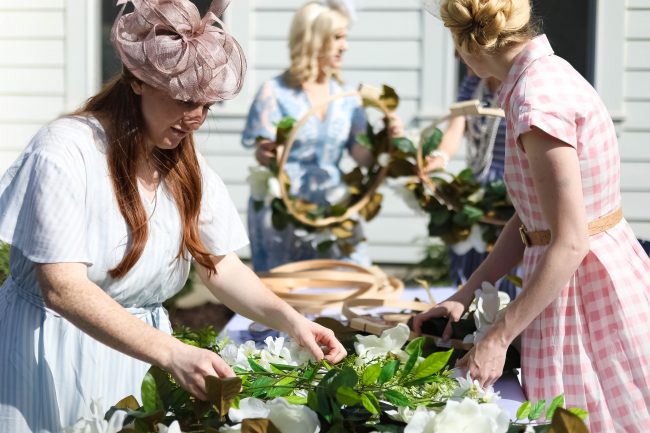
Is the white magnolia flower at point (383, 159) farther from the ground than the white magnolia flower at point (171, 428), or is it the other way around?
the white magnolia flower at point (383, 159)

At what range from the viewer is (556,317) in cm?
196

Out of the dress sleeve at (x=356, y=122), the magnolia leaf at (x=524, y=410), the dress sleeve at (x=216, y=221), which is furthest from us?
the dress sleeve at (x=356, y=122)

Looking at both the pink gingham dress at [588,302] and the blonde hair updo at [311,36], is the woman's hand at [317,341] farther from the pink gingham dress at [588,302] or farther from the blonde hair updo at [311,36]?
the blonde hair updo at [311,36]

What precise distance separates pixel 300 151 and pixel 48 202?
3204mm

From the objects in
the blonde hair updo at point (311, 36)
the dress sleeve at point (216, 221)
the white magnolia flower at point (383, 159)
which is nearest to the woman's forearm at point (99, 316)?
the dress sleeve at point (216, 221)

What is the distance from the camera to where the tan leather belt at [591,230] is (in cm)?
198

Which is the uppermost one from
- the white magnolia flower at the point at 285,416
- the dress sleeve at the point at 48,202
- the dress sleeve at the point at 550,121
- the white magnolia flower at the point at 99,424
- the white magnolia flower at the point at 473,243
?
the dress sleeve at the point at 550,121

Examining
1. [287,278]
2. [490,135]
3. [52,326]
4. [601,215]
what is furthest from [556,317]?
[490,135]

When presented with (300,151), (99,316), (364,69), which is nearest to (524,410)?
(99,316)

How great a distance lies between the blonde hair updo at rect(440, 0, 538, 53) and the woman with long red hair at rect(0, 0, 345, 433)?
48 centimetres

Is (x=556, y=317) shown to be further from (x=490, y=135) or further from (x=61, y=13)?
(x=61, y=13)

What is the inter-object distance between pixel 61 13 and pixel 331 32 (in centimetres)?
342

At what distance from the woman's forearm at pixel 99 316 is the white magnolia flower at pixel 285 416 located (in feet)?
0.59

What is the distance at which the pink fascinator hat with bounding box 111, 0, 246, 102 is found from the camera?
1.70m
